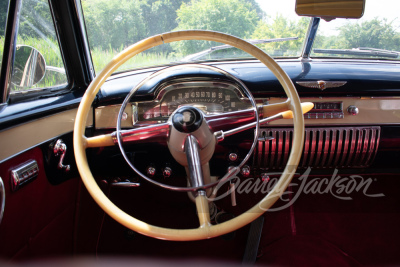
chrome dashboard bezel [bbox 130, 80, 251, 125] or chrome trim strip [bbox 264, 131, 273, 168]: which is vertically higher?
chrome dashboard bezel [bbox 130, 80, 251, 125]

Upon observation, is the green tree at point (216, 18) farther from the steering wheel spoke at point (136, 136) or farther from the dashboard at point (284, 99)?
the steering wheel spoke at point (136, 136)

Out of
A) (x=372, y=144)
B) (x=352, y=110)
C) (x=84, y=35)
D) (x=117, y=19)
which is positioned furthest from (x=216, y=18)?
(x=372, y=144)

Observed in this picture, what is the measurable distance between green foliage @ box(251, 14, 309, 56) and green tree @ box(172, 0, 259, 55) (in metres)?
0.07

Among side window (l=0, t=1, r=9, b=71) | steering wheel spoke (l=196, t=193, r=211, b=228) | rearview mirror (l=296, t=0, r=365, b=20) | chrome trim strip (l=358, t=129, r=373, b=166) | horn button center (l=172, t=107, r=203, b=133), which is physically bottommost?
chrome trim strip (l=358, t=129, r=373, b=166)

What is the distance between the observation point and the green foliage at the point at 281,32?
208 centimetres

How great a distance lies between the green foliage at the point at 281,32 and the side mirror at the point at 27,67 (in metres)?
1.13

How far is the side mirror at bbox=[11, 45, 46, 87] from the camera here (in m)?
1.48

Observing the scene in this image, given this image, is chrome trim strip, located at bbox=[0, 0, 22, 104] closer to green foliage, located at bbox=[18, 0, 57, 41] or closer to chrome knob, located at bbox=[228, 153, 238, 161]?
green foliage, located at bbox=[18, 0, 57, 41]

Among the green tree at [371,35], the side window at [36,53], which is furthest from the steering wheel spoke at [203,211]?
the green tree at [371,35]

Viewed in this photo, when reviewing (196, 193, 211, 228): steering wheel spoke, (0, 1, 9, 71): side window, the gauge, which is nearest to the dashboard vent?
the gauge

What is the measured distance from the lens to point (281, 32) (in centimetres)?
212

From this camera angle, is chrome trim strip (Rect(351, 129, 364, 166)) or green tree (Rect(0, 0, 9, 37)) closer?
green tree (Rect(0, 0, 9, 37))

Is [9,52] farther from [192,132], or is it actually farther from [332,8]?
[332,8]

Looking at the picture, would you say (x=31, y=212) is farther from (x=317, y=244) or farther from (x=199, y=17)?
(x=317, y=244)
